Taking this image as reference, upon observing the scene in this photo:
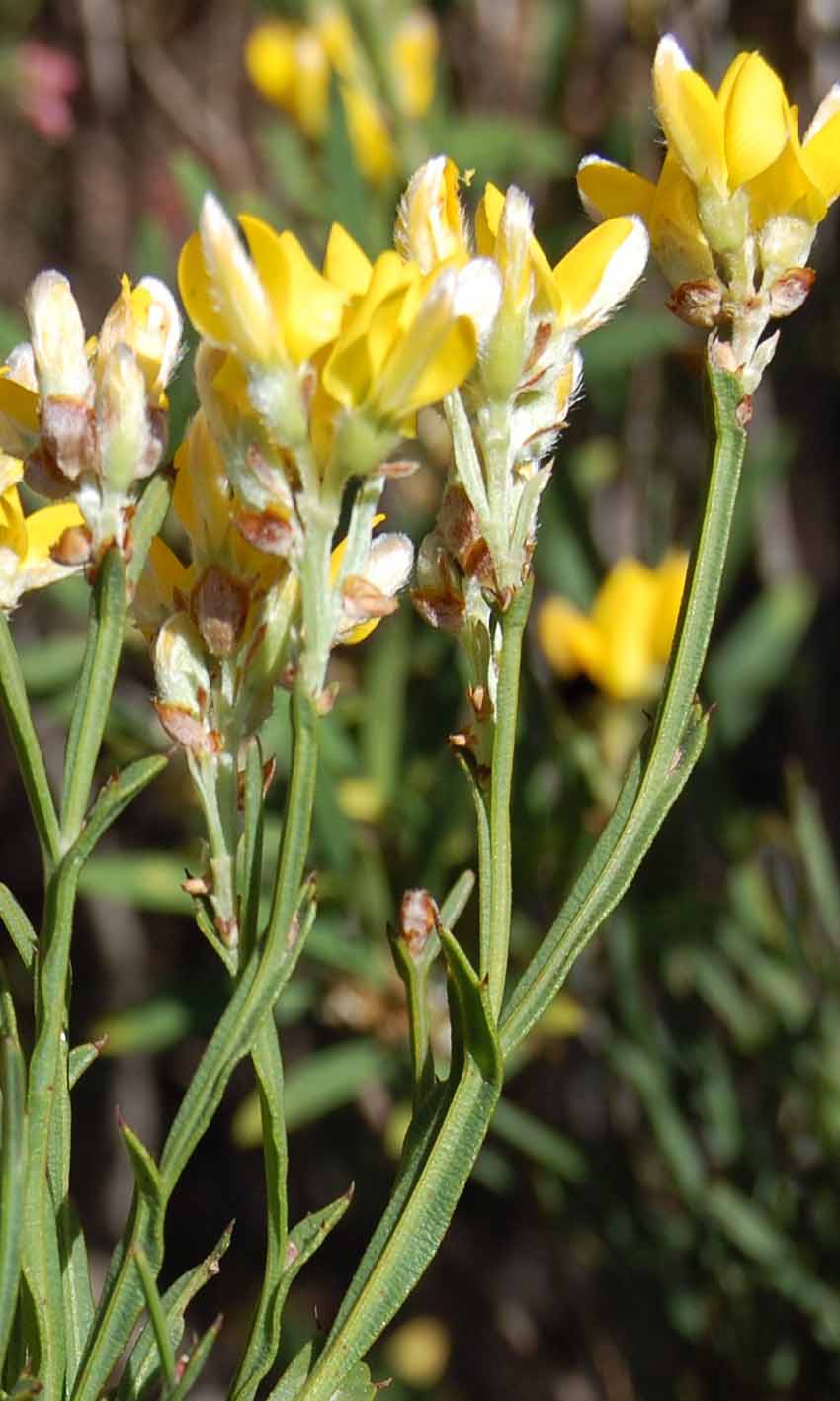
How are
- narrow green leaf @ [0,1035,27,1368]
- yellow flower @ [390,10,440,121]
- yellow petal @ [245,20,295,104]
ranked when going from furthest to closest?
yellow petal @ [245,20,295,104] < yellow flower @ [390,10,440,121] < narrow green leaf @ [0,1035,27,1368]

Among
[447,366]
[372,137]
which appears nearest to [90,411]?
[447,366]

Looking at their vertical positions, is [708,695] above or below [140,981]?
above

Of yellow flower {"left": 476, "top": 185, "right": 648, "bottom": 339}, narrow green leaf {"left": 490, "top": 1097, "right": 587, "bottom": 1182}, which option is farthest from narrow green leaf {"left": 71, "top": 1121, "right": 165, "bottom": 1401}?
narrow green leaf {"left": 490, "top": 1097, "right": 587, "bottom": 1182}

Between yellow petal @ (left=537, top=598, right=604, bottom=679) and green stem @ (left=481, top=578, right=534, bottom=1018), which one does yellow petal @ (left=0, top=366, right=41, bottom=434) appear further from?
yellow petal @ (left=537, top=598, right=604, bottom=679)

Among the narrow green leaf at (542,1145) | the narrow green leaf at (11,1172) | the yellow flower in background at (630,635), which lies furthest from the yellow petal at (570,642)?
the narrow green leaf at (11,1172)

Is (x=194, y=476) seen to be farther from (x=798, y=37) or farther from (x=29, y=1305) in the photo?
(x=798, y=37)

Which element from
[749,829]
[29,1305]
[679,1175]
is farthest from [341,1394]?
[749,829]
